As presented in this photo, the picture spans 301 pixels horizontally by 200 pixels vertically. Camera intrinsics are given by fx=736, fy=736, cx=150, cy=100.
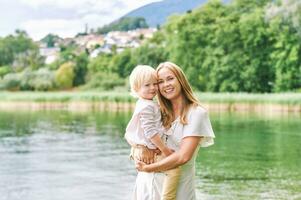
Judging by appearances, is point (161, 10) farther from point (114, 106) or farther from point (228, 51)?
point (114, 106)

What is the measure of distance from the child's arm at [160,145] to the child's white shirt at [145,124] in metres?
0.02

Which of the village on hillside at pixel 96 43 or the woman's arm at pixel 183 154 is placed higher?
the village on hillside at pixel 96 43

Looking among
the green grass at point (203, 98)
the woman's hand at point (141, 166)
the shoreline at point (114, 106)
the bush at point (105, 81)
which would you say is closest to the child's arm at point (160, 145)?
the woman's hand at point (141, 166)

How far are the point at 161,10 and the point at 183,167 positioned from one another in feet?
394

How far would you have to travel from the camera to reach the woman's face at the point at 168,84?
3297 millimetres

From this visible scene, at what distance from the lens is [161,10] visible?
122500mm

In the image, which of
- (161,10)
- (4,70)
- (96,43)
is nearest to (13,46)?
(4,70)

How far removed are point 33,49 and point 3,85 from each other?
1767 centimetres

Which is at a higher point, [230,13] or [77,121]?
[230,13]

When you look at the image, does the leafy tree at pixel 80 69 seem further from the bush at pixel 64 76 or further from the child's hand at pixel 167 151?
the child's hand at pixel 167 151

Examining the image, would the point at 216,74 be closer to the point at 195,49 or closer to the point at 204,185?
the point at 195,49

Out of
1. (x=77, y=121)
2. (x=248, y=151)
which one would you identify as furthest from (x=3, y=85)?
(x=248, y=151)

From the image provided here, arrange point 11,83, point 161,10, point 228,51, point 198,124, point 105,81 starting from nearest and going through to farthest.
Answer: point 198,124 < point 228,51 < point 105,81 < point 11,83 < point 161,10

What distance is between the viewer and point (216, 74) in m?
→ 45.7
